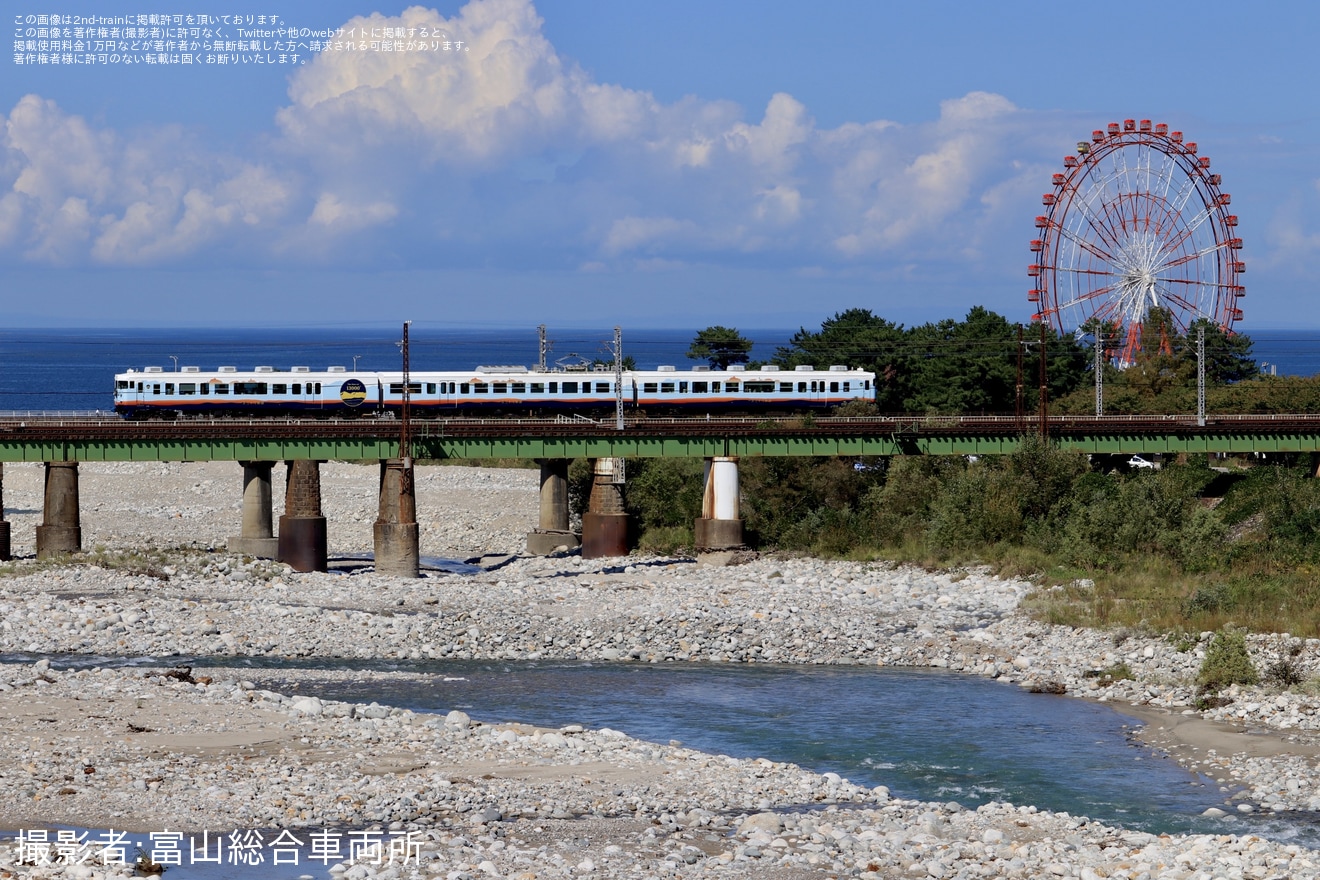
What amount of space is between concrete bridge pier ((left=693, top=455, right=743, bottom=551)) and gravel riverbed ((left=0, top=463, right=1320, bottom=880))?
155 inches

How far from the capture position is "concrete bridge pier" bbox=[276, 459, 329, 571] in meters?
62.4

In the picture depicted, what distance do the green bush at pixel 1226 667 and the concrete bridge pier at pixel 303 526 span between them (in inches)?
1441

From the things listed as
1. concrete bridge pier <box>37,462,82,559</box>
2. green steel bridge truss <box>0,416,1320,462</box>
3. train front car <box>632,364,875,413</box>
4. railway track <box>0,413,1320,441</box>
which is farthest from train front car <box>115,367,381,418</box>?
concrete bridge pier <box>37,462,82,559</box>

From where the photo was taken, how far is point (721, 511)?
2576 inches

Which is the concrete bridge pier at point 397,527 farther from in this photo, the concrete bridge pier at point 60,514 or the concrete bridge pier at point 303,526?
the concrete bridge pier at point 60,514

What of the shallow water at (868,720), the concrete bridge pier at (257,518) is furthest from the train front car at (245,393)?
the shallow water at (868,720)

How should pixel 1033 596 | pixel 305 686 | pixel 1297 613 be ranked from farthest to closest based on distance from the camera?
pixel 1033 596 < pixel 1297 613 < pixel 305 686

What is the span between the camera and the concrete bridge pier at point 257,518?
2594 inches

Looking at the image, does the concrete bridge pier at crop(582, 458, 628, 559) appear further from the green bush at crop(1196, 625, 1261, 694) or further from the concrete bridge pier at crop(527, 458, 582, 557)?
the green bush at crop(1196, 625, 1261, 694)

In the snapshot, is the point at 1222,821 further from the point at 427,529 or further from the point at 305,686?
the point at 427,529

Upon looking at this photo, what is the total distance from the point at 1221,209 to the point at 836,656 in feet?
209

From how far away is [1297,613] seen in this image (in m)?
43.0

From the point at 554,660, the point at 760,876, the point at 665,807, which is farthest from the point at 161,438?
the point at 760,876

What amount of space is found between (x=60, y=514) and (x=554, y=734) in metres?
36.8
